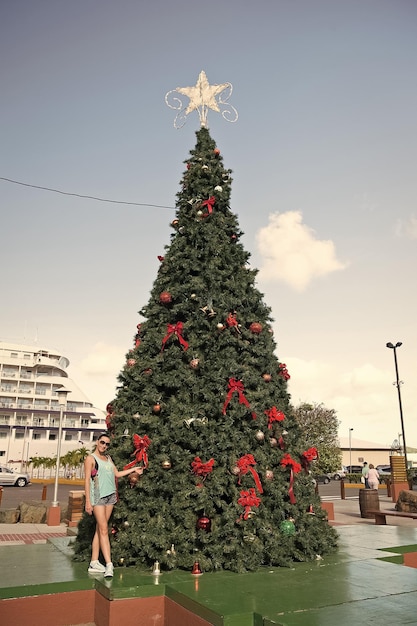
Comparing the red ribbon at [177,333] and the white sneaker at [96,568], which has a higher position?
the red ribbon at [177,333]

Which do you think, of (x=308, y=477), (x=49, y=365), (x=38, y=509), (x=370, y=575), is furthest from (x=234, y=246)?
(x=49, y=365)

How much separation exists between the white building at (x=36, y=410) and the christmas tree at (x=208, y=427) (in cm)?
5724

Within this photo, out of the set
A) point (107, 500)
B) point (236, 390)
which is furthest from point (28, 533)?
point (236, 390)

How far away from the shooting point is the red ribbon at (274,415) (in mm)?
6395

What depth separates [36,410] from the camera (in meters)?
64.2

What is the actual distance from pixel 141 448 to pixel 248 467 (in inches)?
53.9

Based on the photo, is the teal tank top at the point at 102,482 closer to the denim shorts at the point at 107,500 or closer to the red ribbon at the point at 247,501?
the denim shorts at the point at 107,500

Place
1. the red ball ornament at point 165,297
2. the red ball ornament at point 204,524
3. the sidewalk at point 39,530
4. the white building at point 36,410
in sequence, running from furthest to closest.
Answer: the white building at point 36,410 < the sidewalk at point 39,530 < the red ball ornament at point 165,297 < the red ball ornament at point 204,524

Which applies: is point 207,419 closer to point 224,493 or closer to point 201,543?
point 224,493

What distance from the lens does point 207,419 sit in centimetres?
619

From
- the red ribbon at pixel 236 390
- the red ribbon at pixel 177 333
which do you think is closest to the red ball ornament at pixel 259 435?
the red ribbon at pixel 236 390

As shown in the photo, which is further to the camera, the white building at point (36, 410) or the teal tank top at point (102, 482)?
the white building at point (36, 410)

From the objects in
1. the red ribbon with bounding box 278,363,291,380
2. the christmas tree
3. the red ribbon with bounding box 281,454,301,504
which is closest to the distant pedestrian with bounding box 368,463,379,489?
the red ribbon with bounding box 278,363,291,380

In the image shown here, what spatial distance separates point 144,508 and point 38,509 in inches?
407
